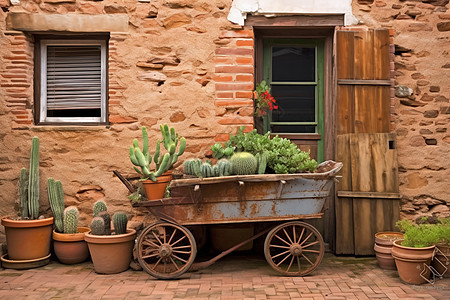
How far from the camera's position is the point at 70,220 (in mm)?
4750

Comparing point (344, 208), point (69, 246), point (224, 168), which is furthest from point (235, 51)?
point (69, 246)

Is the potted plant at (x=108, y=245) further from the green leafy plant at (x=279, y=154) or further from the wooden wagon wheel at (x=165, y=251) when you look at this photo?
the green leafy plant at (x=279, y=154)

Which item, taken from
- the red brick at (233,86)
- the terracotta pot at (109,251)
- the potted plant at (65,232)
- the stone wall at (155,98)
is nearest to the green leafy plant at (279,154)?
the stone wall at (155,98)

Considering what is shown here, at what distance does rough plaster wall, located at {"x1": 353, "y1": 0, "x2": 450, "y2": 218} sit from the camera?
16.7 ft

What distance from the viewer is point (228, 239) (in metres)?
4.83

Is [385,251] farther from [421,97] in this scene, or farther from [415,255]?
[421,97]

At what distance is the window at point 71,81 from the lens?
17.4 feet

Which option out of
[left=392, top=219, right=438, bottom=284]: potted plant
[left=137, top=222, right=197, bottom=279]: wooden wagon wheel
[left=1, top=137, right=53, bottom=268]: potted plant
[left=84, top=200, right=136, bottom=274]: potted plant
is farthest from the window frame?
[left=392, top=219, right=438, bottom=284]: potted plant

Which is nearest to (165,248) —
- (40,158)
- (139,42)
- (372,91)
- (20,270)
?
(20,270)

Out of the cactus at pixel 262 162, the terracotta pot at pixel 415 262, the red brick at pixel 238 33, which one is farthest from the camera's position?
the red brick at pixel 238 33

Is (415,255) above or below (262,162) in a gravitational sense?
below

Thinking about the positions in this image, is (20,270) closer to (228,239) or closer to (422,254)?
(228,239)

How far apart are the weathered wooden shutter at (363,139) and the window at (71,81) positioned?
2.80 meters

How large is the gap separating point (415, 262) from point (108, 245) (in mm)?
2910
